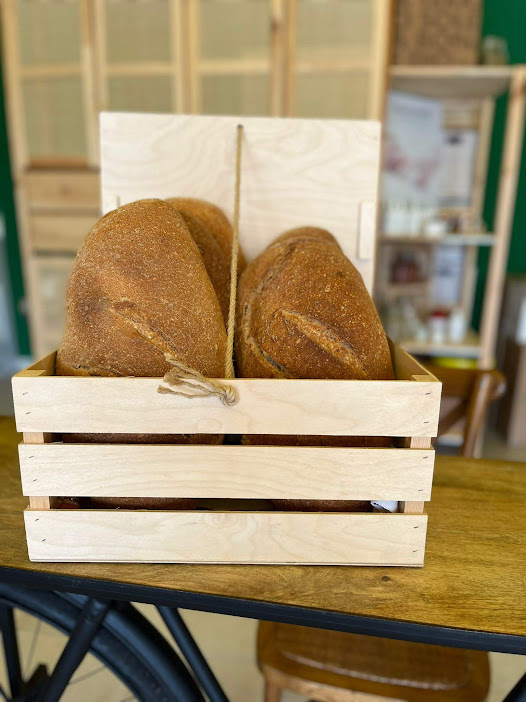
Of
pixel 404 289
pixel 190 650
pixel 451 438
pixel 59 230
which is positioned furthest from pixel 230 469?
pixel 59 230

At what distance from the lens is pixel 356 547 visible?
58cm

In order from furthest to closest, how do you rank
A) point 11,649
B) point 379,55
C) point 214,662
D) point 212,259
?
point 379,55
point 214,662
point 11,649
point 212,259

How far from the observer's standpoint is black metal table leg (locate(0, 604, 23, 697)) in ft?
3.39

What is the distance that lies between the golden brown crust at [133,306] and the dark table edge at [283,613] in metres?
0.24

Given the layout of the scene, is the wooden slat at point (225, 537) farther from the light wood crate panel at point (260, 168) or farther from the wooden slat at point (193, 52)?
the wooden slat at point (193, 52)

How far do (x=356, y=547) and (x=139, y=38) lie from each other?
2.75 metres

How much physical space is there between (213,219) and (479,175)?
2392mm

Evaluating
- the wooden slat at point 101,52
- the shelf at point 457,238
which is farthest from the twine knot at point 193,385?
the wooden slat at point 101,52

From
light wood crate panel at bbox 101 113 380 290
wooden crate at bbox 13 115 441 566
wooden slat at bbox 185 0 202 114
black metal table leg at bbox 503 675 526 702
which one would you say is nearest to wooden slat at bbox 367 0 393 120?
wooden slat at bbox 185 0 202 114

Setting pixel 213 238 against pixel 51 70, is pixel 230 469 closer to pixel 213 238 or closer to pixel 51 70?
pixel 213 238

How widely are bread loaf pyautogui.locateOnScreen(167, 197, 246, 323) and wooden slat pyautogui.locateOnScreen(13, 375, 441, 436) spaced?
0.82 ft

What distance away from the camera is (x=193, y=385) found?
0.52 m

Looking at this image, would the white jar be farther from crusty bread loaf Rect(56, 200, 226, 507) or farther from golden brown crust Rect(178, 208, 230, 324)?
crusty bread loaf Rect(56, 200, 226, 507)

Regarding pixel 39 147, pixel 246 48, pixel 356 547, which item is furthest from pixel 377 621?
pixel 39 147
